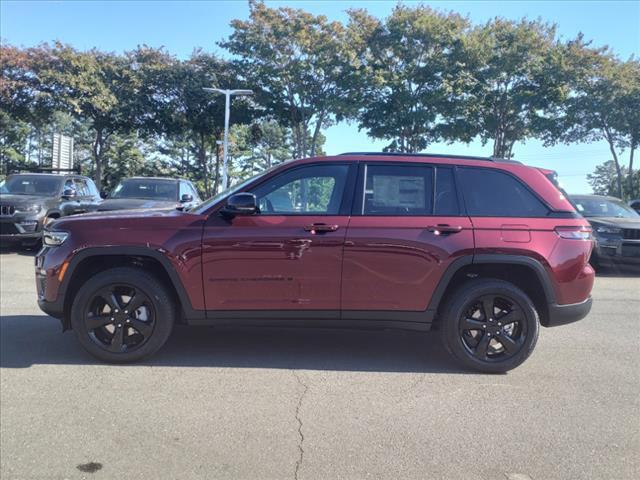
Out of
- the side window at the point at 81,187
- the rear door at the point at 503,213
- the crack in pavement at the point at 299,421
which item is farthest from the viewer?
the side window at the point at 81,187

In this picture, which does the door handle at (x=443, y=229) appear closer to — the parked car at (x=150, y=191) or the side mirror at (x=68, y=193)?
the parked car at (x=150, y=191)

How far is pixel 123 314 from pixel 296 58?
78.6 feet

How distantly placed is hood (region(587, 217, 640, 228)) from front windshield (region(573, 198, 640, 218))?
37cm

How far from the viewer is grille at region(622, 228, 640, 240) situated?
33.6ft

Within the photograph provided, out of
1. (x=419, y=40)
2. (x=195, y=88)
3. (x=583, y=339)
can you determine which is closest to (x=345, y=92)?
(x=419, y=40)

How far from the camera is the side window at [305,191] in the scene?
4.65 m

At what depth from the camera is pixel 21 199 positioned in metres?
10.7

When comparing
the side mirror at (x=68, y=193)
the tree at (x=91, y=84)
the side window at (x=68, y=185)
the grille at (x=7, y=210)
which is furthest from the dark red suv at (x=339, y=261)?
Answer: the tree at (x=91, y=84)

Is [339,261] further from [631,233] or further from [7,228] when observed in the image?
[7,228]

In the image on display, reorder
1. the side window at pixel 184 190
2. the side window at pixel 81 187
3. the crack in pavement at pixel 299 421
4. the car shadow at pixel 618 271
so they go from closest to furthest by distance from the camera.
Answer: the crack in pavement at pixel 299 421 < the car shadow at pixel 618 271 < the side window at pixel 184 190 < the side window at pixel 81 187

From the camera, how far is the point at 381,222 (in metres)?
4.55

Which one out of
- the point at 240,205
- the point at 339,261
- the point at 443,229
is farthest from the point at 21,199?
the point at 443,229

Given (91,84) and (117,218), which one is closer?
(117,218)

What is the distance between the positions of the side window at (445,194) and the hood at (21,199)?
9.06m
